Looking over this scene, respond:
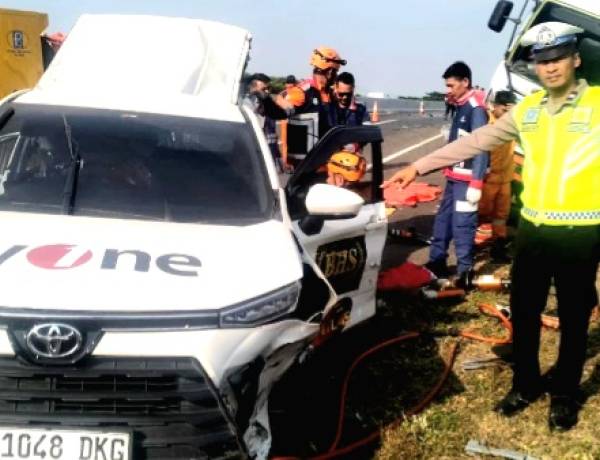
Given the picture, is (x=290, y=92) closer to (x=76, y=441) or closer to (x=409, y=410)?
(x=409, y=410)

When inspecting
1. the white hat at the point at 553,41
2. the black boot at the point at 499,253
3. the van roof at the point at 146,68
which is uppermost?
the white hat at the point at 553,41

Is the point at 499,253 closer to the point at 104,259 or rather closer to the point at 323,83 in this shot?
the point at 323,83

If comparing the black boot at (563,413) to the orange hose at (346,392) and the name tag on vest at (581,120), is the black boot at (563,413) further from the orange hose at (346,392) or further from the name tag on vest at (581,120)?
the name tag on vest at (581,120)

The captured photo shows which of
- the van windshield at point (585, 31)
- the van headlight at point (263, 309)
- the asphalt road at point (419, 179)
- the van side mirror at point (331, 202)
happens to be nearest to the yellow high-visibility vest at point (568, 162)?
the van side mirror at point (331, 202)

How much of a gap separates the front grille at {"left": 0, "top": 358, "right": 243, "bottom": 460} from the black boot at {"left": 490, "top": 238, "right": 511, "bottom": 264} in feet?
20.2

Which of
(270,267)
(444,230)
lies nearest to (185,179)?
(270,267)

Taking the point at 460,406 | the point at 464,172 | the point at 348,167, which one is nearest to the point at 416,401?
the point at 460,406

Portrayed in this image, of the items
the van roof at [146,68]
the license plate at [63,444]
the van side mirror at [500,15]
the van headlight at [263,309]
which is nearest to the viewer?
the license plate at [63,444]

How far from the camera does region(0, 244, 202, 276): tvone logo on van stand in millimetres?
3158

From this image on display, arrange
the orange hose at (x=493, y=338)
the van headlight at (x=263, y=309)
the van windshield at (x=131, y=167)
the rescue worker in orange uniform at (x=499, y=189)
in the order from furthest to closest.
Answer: the rescue worker in orange uniform at (x=499, y=189), the orange hose at (x=493, y=338), the van windshield at (x=131, y=167), the van headlight at (x=263, y=309)

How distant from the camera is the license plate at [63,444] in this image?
2.87 meters

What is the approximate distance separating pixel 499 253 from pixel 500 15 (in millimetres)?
3929

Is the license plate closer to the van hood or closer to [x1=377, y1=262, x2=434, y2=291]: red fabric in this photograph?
the van hood

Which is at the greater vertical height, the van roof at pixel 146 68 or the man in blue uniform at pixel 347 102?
the van roof at pixel 146 68
